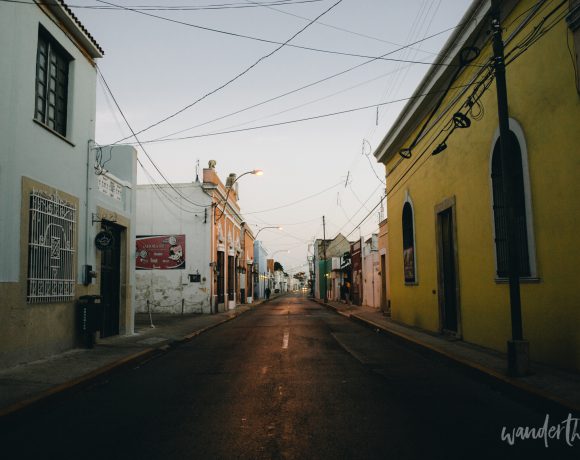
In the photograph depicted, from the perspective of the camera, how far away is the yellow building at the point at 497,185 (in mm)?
7684

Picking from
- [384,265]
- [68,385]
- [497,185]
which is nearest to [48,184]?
[68,385]

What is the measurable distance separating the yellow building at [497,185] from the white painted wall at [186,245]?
13988 mm

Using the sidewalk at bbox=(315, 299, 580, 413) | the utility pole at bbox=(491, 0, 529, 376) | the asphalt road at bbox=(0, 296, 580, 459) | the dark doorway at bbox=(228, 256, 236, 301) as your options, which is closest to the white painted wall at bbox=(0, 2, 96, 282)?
the asphalt road at bbox=(0, 296, 580, 459)

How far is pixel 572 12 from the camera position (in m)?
7.32

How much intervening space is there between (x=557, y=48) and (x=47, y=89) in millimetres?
9896

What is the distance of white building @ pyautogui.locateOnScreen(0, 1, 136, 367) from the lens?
28.3 feet

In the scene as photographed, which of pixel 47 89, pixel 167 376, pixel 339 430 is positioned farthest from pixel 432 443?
pixel 47 89

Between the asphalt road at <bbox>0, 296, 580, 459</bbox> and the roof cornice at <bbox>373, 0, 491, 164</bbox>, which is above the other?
the roof cornice at <bbox>373, 0, 491, 164</bbox>

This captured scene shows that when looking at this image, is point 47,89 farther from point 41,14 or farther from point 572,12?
point 572,12

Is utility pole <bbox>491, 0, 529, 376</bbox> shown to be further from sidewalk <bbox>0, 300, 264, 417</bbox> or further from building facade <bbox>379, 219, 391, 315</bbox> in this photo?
building facade <bbox>379, 219, 391, 315</bbox>

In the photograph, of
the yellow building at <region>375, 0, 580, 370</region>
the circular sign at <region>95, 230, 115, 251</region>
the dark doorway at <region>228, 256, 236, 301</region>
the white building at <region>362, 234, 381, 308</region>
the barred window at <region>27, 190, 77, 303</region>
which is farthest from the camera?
the dark doorway at <region>228, 256, 236, 301</region>

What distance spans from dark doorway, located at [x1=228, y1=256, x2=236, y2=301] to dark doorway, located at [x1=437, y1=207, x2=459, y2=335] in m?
22.8

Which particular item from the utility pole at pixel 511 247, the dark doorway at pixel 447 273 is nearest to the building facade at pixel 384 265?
the dark doorway at pixel 447 273

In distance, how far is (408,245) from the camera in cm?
1789
